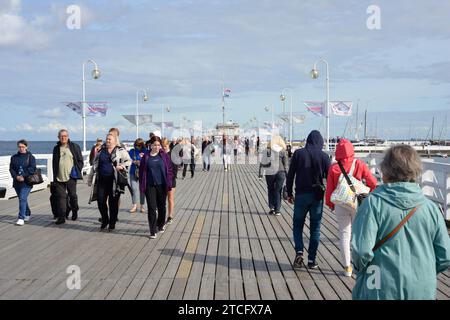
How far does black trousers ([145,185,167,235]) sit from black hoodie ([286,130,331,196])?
3.06m

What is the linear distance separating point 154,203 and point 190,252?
5.28 ft

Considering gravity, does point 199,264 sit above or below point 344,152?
below

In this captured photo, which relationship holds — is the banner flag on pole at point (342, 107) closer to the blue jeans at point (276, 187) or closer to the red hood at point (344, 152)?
the blue jeans at point (276, 187)

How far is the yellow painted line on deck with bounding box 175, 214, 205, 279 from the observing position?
6441 mm

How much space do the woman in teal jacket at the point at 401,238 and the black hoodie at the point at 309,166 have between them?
3.55 m

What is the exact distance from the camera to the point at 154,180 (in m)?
8.91

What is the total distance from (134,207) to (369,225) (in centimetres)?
997

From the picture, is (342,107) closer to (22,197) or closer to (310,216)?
(22,197)

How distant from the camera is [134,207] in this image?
40.6 feet

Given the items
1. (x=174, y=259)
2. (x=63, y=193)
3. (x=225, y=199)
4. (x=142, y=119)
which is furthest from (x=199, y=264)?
(x=142, y=119)

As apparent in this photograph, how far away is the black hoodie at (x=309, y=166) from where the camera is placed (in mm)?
6621

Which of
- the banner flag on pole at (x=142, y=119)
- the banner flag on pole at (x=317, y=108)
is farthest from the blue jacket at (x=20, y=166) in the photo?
the banner flag on pole at (x=142, y=119)
